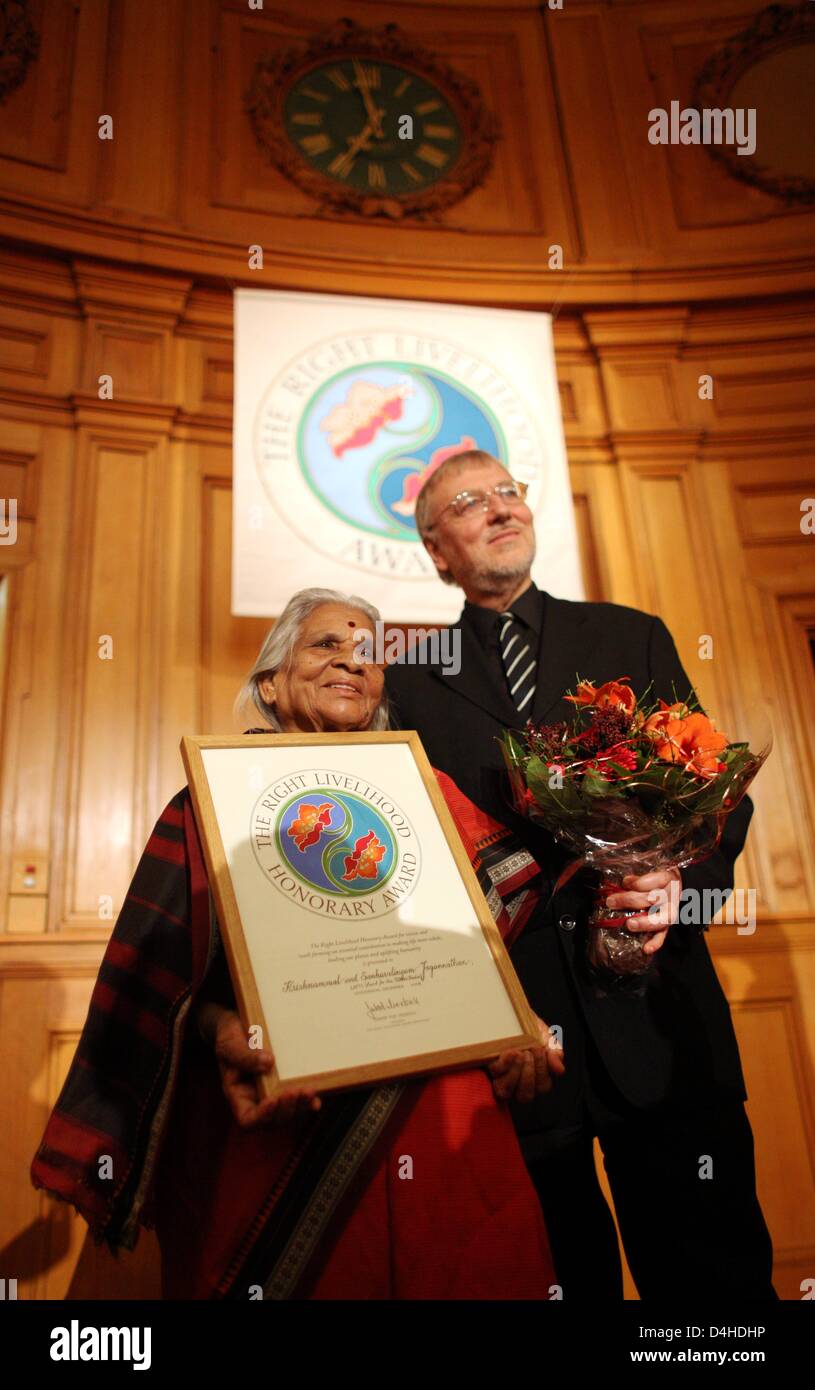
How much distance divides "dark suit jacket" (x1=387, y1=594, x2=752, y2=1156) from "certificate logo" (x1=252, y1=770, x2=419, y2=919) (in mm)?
334

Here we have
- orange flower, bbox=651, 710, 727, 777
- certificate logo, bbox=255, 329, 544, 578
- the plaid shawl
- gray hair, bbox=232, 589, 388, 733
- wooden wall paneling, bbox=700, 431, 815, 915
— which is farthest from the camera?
wooden wall paneling, bbox=700, 431, 815, 915

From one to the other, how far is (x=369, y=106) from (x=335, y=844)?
4.43 meters

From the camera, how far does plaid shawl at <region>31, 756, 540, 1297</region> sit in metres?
1.34

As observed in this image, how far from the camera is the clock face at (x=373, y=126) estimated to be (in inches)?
176

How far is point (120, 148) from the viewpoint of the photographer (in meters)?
4.09

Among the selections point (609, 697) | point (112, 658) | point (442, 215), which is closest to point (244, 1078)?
point (609, 697)

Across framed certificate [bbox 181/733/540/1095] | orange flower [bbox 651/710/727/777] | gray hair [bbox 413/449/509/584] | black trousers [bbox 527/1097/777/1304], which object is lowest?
black trousers [bbox 527/1097/777/1304]

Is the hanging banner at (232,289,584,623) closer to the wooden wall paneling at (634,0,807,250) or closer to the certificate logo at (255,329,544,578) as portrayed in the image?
the certificate logo at (255,329,544,578)

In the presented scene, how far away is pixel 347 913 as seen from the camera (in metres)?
1.44

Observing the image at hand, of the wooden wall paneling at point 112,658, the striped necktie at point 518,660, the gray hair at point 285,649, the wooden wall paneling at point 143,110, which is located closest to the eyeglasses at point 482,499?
the striped necktie at point 518,660

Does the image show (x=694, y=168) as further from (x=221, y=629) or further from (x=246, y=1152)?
(x=246, y=1152)

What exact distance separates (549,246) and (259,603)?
263cm

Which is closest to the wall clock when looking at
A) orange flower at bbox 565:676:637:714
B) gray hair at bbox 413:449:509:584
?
gray hair at bbox 413:449:509:584

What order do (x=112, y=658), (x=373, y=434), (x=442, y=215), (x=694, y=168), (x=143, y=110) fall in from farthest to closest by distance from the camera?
(x=694, y=168), (x=442, y=215), (x=143, y=110), (x=373, y=434), (x=112, y=658)
